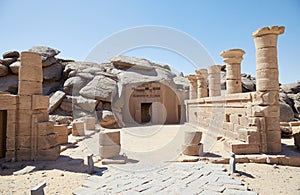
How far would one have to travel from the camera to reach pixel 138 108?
19422 mm

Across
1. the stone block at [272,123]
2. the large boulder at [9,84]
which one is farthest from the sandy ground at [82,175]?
the large boulder at [9,84]

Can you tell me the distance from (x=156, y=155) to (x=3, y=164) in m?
5.43

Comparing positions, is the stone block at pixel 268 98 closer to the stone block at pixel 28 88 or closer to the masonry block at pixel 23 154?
the stone block at pixel 28 88

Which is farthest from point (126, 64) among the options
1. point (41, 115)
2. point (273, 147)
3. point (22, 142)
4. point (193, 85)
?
point (273, 147)

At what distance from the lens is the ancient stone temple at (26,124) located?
703 centimetres

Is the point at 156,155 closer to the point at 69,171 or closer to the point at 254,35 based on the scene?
the point at 69,171

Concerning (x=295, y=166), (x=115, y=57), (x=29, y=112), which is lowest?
(x=295, y=166)

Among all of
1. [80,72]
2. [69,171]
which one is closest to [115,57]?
[80,72]

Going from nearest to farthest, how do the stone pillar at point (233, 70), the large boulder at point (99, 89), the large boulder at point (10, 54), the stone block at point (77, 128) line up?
1. the stone pillar at point (233, 70)
2. the stone block at point (77, 128)
3. the large boulder at point (99, 89)
4. the large boulder at point (10, 54)

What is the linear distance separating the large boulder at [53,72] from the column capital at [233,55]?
19.3 metres

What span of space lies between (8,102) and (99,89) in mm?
11607

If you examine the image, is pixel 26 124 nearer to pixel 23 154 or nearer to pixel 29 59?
pixel 23 154

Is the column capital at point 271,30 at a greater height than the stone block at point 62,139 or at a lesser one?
greater

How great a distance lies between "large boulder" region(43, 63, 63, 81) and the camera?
73.2 ft
